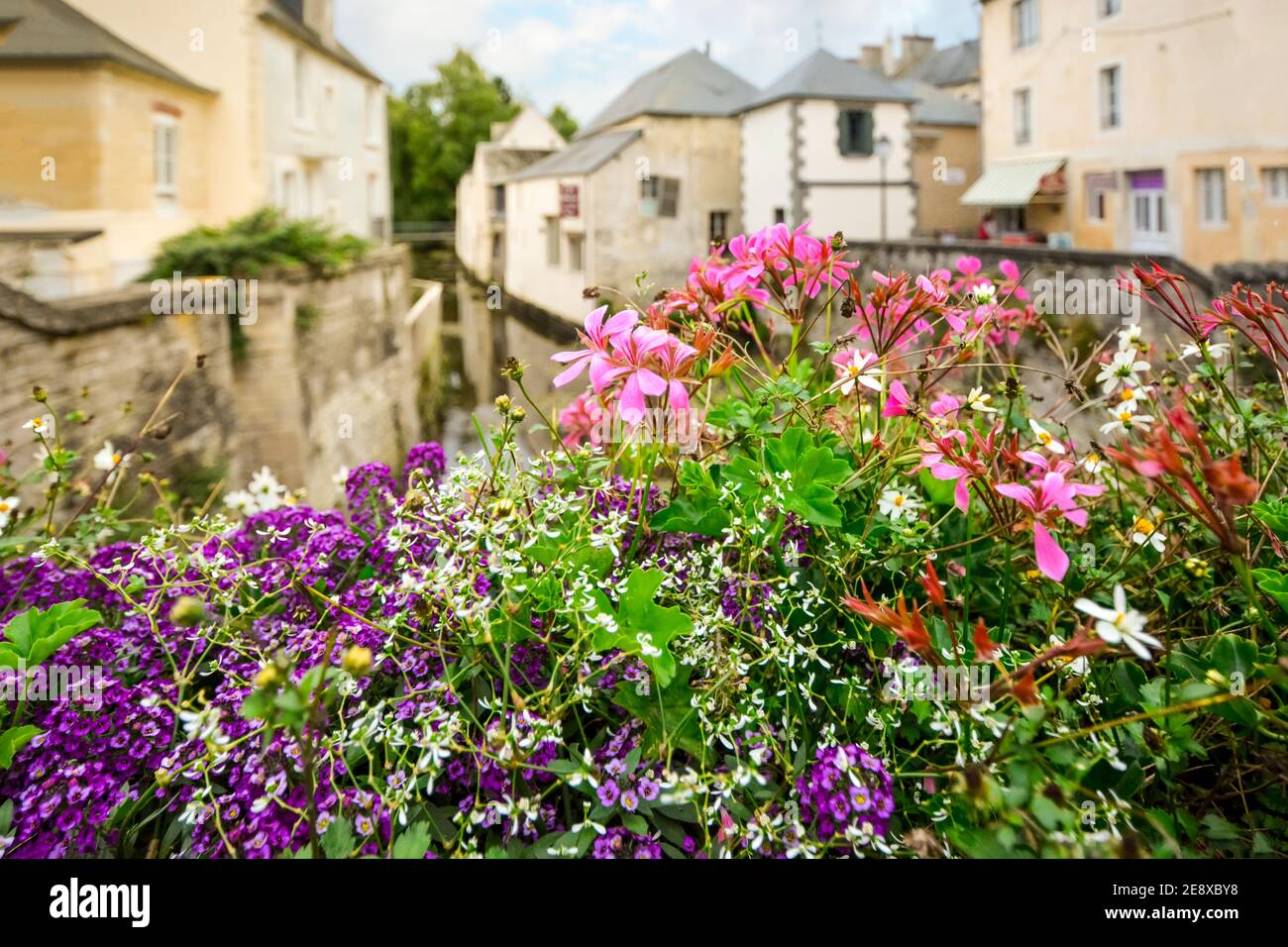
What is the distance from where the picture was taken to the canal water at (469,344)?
535 inches

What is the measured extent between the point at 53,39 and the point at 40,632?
10118 millimetres

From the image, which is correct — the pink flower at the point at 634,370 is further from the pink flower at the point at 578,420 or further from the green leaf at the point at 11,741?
the green leaf at the point at 11,741

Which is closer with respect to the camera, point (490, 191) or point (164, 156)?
point (164, 156)

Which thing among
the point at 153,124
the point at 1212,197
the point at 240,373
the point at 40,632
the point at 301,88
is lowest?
the point at 40,632

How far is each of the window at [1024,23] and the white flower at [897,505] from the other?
17.2 metres

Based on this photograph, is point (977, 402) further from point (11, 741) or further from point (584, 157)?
point (584, 157)

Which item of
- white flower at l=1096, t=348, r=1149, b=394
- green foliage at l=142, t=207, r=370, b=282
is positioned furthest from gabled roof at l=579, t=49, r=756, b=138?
white flower at l=1096, t=348, r=1149, b=394

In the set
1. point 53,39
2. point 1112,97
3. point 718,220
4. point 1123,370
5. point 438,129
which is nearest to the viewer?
point 1123,370

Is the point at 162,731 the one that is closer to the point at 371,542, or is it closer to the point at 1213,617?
the point at 371,542

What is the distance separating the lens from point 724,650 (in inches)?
31.3

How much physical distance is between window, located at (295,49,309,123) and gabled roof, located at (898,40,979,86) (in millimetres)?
15402

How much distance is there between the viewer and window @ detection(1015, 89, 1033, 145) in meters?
15.6

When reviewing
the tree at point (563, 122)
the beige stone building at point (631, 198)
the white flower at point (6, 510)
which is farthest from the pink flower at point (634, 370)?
the tree at point (563, 122)

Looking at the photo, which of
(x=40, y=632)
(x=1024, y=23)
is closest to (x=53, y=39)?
(x=40, y=632)
